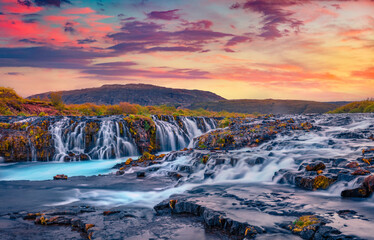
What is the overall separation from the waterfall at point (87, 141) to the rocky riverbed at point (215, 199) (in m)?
5.67

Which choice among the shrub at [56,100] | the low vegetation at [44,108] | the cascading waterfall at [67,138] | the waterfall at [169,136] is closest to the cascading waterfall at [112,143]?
the cascading waterfall at [67,138]

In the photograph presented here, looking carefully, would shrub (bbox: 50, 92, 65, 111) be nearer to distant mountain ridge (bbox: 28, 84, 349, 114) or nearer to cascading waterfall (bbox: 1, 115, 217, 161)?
cascading waterfall (bbox: 1, 115, 217, 161)

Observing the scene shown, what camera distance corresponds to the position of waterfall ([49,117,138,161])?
764 inches

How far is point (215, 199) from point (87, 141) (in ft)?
50.4

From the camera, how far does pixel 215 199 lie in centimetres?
735

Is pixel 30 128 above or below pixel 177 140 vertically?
above

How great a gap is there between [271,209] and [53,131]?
18.0 meters

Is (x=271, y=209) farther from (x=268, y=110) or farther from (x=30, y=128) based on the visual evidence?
(x=268, y=110)

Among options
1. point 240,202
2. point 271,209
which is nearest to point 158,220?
point 240,202

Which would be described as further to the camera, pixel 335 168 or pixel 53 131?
pixel 53 131

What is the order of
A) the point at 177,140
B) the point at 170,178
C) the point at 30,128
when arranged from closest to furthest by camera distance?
1. the point at 170,178
2. the point at 30,128
3. the point at 177,140

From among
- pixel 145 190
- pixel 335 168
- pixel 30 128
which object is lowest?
pixel 145 190

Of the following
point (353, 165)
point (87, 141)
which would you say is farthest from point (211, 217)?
point (87, 141)

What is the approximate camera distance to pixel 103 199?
8625mm
